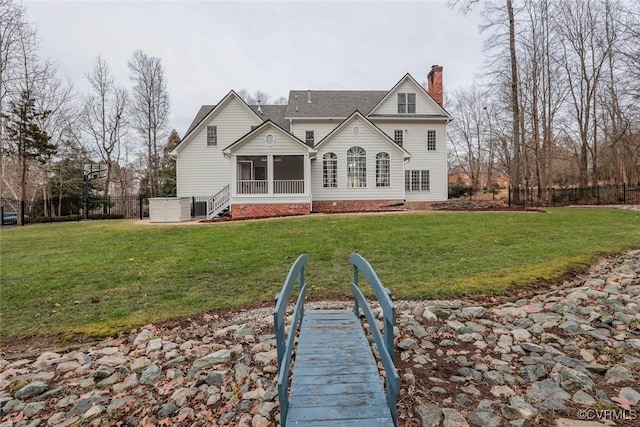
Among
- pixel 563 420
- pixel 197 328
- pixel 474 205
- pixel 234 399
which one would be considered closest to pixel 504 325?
pixel 563 420

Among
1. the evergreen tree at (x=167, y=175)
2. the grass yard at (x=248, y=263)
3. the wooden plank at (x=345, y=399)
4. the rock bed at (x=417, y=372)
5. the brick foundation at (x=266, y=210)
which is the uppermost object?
the evergreen tree at (x=167, y=175)

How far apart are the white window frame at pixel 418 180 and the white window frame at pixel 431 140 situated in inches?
66.2

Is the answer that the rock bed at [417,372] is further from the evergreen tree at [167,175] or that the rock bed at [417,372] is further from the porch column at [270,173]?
the evergreen tree at [167,175]

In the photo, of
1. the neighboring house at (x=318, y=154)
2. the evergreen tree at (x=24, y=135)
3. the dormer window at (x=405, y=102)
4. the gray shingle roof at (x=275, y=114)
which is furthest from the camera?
the gray shingle roof at (x=275, y=114)

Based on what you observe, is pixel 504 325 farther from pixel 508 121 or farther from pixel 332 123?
pixel 508 121

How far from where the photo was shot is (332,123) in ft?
74.0

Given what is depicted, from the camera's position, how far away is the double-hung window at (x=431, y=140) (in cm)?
2261

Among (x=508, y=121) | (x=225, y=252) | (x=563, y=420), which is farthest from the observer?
(x=508, y=121)

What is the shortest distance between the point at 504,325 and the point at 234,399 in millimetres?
3210

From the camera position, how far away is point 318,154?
18172 millimetres

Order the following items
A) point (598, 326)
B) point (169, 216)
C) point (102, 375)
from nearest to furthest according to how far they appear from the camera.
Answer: point (102, 375) < point (598, 326) < point (169, 216)

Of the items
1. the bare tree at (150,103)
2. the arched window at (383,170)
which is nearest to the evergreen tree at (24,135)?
the bare tree at (150,103)

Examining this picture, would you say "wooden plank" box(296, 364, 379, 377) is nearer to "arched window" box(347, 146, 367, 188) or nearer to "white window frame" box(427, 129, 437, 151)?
"arched window" box(347, 146, 367, 188)

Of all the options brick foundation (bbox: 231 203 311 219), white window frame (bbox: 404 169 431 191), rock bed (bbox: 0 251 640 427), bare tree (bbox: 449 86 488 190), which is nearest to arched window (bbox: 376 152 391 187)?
white window frame (bbox: 404 169 431 191)
